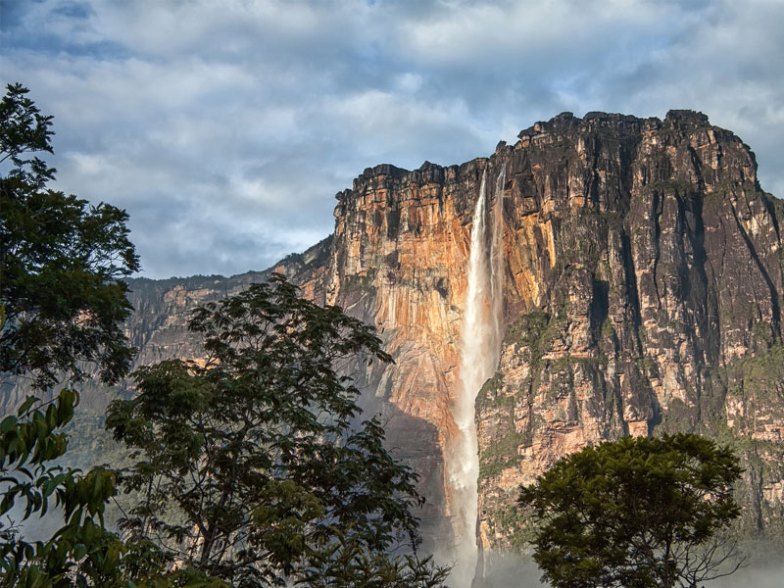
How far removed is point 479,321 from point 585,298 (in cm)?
1737

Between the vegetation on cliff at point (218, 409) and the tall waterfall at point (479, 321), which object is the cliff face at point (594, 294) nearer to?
the tall waterfall at point (479, 321)

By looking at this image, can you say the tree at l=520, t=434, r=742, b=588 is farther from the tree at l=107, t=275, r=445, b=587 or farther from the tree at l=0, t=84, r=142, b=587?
the tree at l=0, t=84, r=142, b=587

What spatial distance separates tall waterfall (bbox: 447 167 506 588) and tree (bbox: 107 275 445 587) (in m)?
92.2

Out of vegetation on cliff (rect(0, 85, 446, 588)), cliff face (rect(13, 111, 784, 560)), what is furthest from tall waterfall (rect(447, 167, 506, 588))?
vegetation on cliff (rect(0, 85, 446, 588))

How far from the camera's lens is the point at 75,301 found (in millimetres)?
16609

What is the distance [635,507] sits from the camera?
21.9 m

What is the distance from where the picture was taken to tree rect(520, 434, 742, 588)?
21.6 m

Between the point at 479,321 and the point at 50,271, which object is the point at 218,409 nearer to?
the point at 50,271

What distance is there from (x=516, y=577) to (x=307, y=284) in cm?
7191

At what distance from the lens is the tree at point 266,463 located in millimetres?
13703

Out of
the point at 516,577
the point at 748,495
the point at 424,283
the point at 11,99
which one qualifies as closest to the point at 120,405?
the point at 11,99

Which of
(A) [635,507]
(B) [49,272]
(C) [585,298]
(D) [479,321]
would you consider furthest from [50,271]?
(D) [479,321]

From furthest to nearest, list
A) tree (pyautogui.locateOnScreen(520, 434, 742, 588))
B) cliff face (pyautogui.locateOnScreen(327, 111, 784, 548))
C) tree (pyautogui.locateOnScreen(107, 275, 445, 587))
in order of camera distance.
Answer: cliff face (pyautogui.locateOnScreen(327, 111, 784, 548)), tree (pyautogui.locateOnScreen(520, 434, 742, 588)), tree (pyautogui.locateOnScreen(107, 275, 445, 587))

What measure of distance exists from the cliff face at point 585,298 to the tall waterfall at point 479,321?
1.49 m
